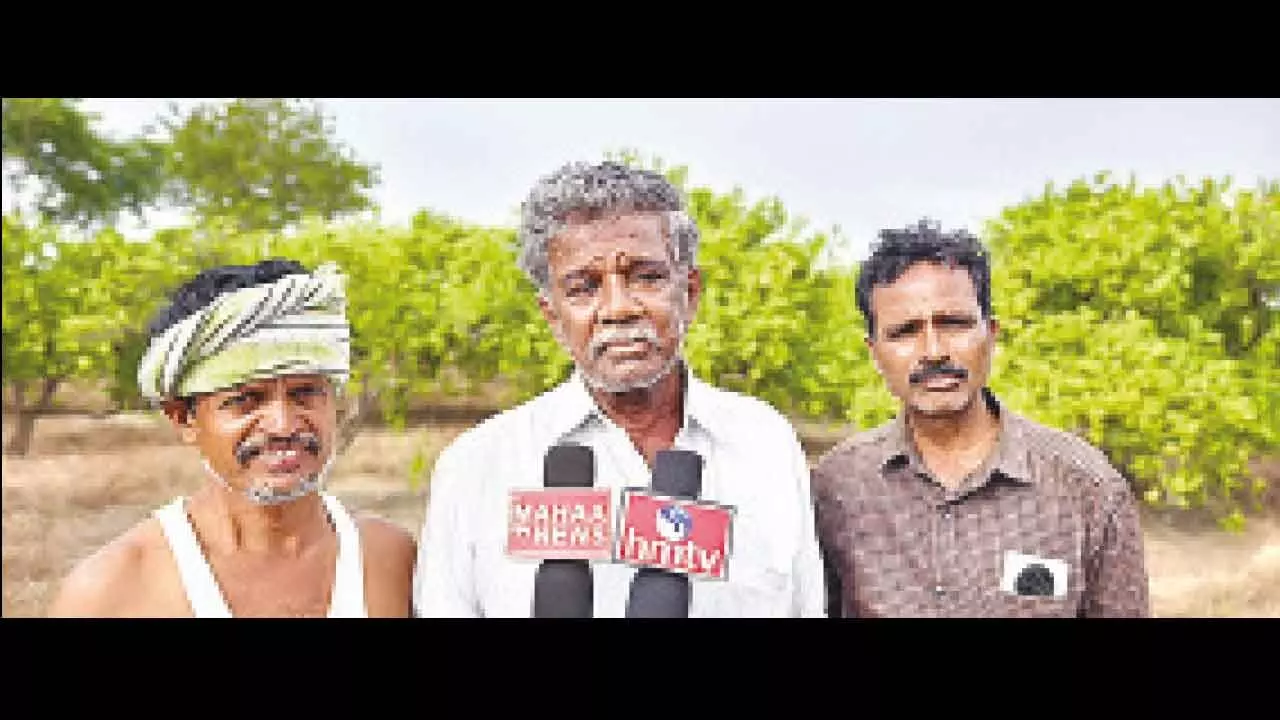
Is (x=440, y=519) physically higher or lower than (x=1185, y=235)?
lower

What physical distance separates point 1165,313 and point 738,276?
3647 mm

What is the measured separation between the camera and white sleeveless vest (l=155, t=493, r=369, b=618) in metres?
2.37

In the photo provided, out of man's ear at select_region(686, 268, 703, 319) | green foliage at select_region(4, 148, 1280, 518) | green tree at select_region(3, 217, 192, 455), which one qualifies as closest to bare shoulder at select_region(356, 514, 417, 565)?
man's ear at select_region(686, 268, 703, 319)

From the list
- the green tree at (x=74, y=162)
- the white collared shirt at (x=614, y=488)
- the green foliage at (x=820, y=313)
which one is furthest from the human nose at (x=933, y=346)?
the green tree at (x=74, y=162)

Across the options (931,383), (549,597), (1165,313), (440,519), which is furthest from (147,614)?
(1165,313)

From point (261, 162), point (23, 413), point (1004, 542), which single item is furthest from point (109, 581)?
point (261, 162)

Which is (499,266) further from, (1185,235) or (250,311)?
(250,311)

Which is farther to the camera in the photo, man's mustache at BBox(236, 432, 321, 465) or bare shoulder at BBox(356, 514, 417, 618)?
bare shoulder at BBox(356, 514, 417, 618)

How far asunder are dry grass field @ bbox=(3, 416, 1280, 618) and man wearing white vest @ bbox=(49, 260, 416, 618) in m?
7.09

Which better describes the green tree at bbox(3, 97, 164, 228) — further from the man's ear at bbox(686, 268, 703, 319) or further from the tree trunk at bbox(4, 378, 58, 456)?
the man's ear at bbox(686, 268, 703, 319)

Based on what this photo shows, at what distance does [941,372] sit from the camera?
2680mm

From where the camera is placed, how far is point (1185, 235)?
27.6 ft

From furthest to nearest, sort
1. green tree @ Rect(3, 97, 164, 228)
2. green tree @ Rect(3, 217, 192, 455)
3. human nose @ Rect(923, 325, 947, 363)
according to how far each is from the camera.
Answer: green tree @ Rect(3, 97, 164, 228)
green tree @ Rect(3, 217, 192, 455)
human nose @ Rect(923, 325, 947, 363)

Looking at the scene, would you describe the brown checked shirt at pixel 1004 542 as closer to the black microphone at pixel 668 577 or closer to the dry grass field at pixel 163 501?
the black microphone at pixel 668 577
